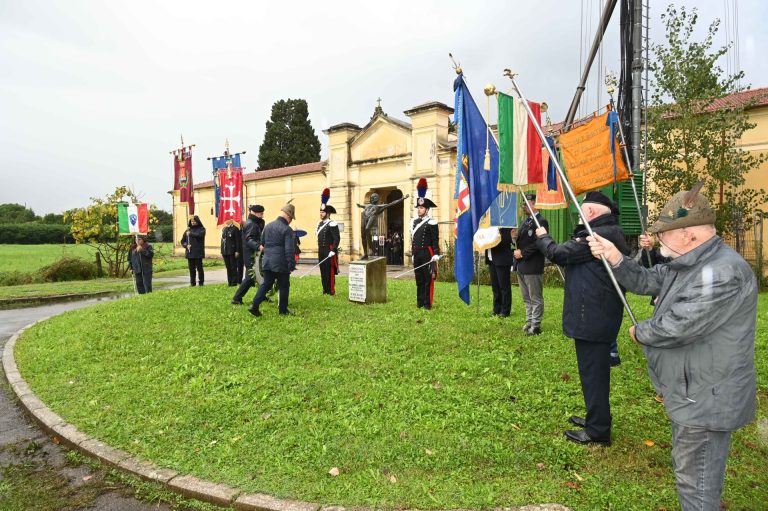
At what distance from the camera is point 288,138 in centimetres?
4409

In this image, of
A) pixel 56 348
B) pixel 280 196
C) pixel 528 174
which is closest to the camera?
pixel 528 174

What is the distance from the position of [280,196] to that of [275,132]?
1588cm

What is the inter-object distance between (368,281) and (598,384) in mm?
6757

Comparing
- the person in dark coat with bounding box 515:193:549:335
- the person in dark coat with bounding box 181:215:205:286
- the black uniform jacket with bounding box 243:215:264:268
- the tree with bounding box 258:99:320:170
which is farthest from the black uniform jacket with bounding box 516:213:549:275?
the tree with bounding box 258:99:320:170

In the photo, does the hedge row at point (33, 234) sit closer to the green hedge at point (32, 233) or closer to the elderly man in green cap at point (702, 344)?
the green hedge at point (32, 233)

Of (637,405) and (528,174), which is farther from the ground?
(528,174)

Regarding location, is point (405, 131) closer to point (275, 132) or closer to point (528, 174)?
point (528, 174)

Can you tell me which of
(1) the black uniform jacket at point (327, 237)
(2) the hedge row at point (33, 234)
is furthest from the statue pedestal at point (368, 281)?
(2) the hedge row at point (33, 234)

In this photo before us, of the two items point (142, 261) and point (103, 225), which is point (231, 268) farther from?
point (103, 225)

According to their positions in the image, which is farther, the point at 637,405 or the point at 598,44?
the point at 598,44

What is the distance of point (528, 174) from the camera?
227 inches

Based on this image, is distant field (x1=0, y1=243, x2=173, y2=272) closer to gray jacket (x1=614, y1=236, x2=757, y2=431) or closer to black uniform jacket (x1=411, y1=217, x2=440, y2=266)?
black uniform jacket (x1=411, y1=217, x2=440, y2=266)

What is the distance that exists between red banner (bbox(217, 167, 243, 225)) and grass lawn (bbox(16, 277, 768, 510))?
4.79 m

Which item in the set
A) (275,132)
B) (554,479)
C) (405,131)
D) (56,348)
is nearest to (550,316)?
(554,479)
